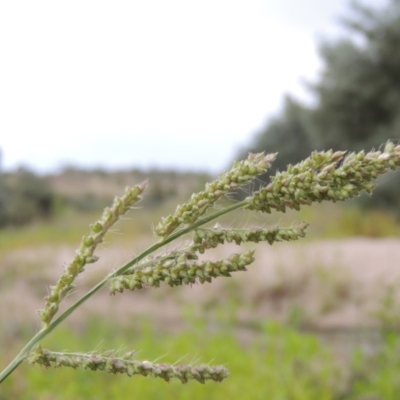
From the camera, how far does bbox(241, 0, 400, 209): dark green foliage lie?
19469mm

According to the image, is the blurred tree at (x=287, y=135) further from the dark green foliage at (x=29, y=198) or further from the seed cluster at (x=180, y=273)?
the seed cluster at (x=180, y=273)

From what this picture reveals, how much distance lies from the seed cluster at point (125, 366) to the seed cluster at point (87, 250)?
0.13 ft

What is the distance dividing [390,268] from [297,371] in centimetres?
688

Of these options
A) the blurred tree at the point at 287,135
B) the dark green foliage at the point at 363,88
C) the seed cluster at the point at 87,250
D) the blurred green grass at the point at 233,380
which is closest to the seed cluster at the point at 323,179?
the seed cluster at the point at 87,250

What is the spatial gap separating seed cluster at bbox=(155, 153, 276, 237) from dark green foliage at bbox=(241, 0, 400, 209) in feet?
60.2

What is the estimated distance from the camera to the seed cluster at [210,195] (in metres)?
0.80

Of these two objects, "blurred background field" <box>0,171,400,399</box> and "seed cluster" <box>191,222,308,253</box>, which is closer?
"seed cluster" <box>191,222,308,253</box>

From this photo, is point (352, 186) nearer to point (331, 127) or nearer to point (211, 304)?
point (211, 304)

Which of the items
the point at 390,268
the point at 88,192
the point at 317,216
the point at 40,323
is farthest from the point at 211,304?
the point at 88,192

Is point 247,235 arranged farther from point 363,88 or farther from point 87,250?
point 363,88

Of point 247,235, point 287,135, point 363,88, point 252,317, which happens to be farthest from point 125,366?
point 287,135

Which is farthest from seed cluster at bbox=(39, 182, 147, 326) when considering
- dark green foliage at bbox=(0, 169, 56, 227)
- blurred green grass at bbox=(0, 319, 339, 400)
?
dark green foliage at bbox=(0, 169, 56, 227)

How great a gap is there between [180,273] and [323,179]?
0.64 ft

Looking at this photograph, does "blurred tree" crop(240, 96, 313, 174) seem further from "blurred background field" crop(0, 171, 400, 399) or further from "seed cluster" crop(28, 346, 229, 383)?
"seed cluster" crop(28, 346, 229, 383)
